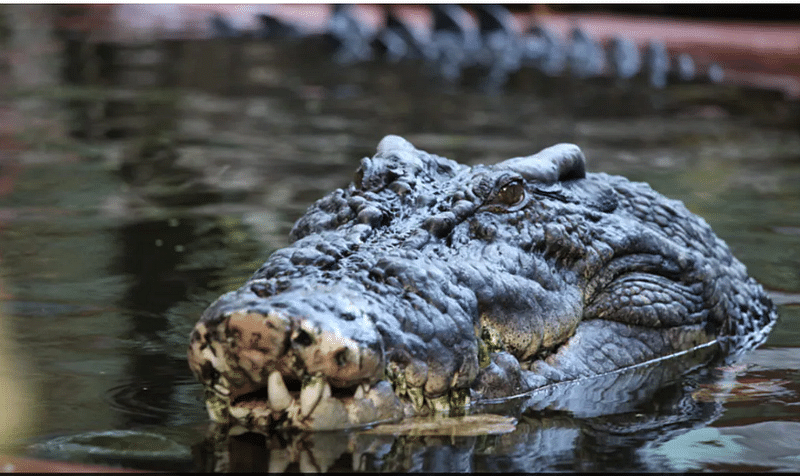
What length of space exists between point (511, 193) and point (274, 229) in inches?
109

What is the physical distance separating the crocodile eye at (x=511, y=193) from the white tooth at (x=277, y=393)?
1203 mm

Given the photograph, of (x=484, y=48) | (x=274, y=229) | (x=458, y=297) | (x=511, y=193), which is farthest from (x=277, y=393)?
(x=484, y=48)

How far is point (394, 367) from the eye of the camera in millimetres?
3250

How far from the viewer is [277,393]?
3172mm

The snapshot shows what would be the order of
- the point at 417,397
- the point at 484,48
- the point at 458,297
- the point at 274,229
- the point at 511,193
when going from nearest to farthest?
the point at 417,397, the point at 458,297, the point at 511,193, the point at 274,229, the point at 484,48

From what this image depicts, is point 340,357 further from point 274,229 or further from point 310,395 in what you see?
point 274,229

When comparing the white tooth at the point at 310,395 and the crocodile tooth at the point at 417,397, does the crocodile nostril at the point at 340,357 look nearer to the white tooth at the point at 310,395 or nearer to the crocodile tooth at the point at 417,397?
the white tooth at the point at 310,395

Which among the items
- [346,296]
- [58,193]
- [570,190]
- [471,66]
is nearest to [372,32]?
[471,66]

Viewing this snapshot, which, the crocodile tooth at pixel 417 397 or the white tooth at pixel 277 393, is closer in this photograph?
the white tooth at pixel 277 393

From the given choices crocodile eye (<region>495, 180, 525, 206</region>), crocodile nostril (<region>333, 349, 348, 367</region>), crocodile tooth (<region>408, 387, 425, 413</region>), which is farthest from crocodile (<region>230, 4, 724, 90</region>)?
crocodile nostril (<region>333, 349, 348, 367</region>)

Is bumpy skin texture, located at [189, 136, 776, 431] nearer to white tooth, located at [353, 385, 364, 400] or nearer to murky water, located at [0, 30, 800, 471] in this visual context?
white tooth, located at [353, 385, 364, 400]

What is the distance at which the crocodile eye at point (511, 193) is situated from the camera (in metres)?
4.04

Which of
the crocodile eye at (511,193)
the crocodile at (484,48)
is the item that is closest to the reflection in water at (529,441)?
the crocodile eye at (511,193)

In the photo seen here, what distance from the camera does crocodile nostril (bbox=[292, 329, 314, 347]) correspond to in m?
3.03
